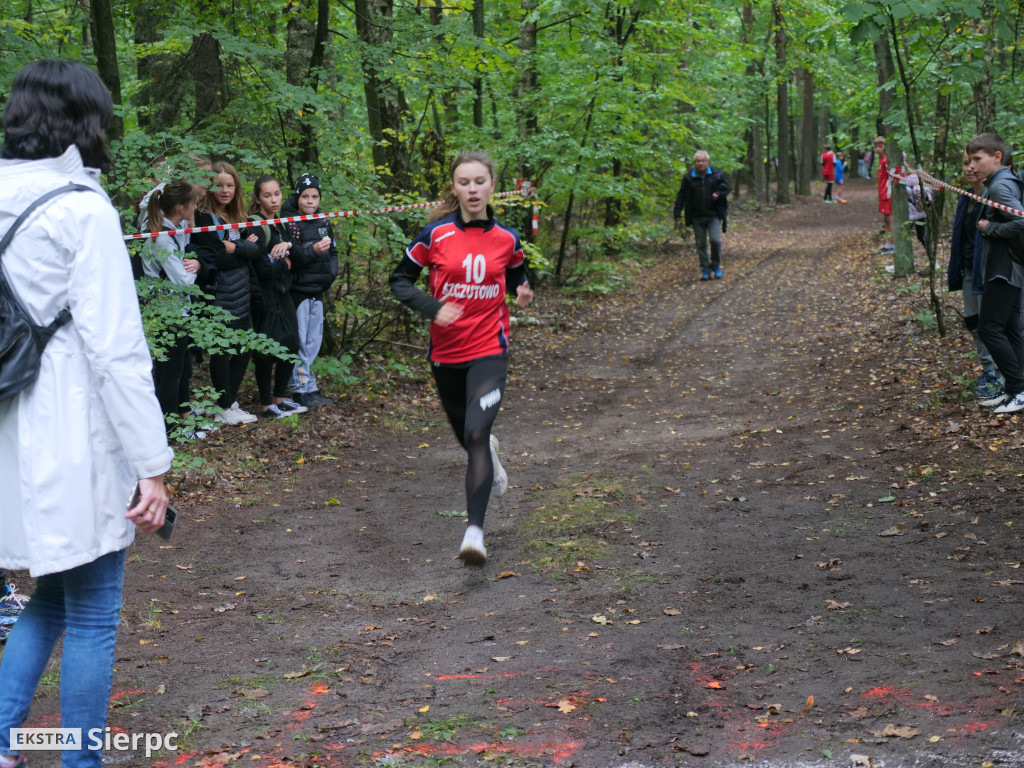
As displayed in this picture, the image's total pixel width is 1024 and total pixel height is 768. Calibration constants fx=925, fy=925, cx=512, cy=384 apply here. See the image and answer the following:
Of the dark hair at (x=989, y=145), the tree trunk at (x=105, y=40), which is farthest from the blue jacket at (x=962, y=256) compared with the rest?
the tree trunk at (x=105, y=40)

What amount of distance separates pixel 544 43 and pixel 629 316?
5454mm

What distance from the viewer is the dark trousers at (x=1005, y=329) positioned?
739 centimetres

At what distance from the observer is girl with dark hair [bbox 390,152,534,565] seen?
519 cm

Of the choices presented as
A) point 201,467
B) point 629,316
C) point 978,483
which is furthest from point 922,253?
point 201,467

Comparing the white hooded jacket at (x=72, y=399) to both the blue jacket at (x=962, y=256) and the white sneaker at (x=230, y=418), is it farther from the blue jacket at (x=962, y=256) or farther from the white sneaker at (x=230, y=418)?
the blue jacket at (x=962, y=256)

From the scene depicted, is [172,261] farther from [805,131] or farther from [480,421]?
[805,131]

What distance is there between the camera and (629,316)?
1565 cm

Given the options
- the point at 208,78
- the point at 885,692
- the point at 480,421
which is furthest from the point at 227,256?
the point at 885,692

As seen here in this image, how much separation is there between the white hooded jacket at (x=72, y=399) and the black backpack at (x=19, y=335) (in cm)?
2

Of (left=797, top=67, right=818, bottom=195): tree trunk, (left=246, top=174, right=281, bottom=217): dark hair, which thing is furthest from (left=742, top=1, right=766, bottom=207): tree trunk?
(left=246, top=174, right=281, bottom=217): dark hair

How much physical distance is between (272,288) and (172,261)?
4.54ft

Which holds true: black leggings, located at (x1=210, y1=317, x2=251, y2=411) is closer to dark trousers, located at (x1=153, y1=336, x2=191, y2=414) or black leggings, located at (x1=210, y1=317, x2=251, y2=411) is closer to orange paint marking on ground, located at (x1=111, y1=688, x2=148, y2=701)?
dark trousers, located at (x1=153, y1=336, x2=191, y2=414)

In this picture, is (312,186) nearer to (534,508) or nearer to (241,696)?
(534,508)

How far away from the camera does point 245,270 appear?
27.4 ft
